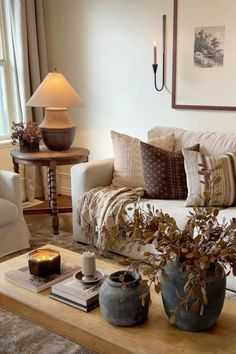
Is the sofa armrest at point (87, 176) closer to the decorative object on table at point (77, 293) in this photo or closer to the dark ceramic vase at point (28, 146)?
the dark ceramic vase at point (28, 146)

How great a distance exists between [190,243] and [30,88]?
3163mm

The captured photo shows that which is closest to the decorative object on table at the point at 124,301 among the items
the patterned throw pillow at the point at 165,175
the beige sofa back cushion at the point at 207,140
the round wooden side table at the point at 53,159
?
the patterned throw pillow at the point at 165,175

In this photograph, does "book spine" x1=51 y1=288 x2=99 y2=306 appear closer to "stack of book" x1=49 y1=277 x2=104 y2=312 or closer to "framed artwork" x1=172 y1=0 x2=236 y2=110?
"stack of book" x1=49 y1=277 x2=104 y2=312

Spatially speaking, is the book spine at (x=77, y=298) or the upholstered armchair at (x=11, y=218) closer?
the book spine at (x=77, y=298)

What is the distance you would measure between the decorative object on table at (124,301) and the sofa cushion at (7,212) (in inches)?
62.8

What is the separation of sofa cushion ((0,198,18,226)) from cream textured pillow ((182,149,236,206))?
1206 mm

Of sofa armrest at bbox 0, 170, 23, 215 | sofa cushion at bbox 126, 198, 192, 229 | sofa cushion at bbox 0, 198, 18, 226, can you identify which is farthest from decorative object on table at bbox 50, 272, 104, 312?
sofa armrest at bbox 0, 170, 23, 215

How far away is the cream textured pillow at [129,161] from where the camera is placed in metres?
3.16

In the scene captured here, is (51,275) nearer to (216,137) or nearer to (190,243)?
(190,243)

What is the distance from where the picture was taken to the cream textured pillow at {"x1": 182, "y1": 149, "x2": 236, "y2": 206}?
2.68 metres

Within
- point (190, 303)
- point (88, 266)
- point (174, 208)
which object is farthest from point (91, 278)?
point (174, 208)

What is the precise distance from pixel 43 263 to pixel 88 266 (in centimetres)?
24

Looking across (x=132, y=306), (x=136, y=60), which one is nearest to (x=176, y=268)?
(x=132, y=306)

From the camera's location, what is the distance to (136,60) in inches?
149
